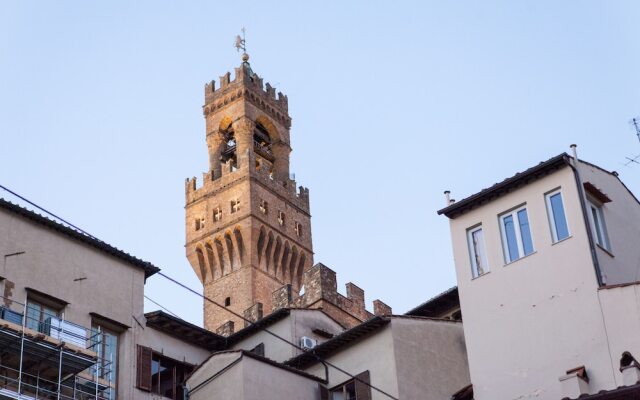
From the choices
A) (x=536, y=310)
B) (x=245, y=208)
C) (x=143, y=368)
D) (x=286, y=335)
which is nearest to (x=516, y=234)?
(x=536, y=310)

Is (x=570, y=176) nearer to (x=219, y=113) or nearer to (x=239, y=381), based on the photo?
(x=239, y=381)

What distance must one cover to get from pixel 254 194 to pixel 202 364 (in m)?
36.4

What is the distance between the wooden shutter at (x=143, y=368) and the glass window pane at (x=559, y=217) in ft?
37.3

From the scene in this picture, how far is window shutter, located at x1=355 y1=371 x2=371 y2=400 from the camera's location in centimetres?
2972

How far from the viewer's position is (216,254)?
6594cm

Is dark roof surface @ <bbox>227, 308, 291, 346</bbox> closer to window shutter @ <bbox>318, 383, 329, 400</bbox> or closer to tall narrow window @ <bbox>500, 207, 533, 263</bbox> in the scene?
window shutter @ <bbox>318, 383, 329, 400</bbox>

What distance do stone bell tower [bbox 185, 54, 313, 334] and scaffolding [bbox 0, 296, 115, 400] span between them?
31585mm

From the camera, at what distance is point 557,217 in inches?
990

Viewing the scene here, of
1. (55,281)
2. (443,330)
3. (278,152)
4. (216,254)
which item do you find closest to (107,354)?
(55,281)

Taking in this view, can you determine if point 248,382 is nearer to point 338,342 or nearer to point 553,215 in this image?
point 338,342

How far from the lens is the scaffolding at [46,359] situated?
2559 cm

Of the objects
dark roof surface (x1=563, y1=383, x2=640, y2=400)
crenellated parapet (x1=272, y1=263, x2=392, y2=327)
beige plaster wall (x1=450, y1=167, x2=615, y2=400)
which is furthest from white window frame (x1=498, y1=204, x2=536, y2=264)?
crenellated parapet (x1=272, y1=263, x2=392, y2=327)

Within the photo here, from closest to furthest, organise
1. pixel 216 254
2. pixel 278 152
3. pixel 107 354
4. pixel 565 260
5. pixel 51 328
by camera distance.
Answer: pixel 565 260 < pixel 51 328 < pixel 107 354 < pixel 216 254 < pixel 278 152

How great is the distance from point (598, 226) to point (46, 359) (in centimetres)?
1257
